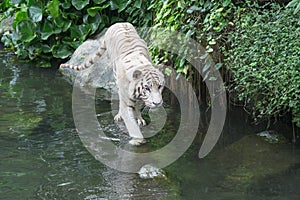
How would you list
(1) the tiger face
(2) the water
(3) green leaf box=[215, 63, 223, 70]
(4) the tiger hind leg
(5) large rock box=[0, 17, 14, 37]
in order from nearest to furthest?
(2) the water → (1) the tiger face → (3) green leaf box=[215, 63, 223, 70] → (4) the tiger hind leg → (5) large rock box=[0, 17, 14, 37]

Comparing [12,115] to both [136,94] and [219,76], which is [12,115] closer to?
[136,94]

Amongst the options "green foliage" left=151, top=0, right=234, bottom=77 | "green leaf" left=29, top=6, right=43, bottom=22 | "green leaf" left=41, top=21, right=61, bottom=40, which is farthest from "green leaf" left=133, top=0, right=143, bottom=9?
"green leaf" left=29, top=6, right=43, bottom=22

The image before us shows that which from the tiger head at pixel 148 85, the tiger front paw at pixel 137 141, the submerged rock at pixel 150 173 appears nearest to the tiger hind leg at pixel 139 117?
the tiger front paw at pixel 137 141

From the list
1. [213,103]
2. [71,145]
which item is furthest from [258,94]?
[71,145]

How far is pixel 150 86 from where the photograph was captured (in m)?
5.40

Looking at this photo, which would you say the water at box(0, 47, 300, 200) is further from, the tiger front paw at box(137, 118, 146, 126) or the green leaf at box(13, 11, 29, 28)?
the green leaf at box(13, 11, 29, 28)

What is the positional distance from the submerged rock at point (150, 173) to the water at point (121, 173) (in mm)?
66

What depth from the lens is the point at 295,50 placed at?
527 cm

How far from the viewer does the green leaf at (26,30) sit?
8.98 m

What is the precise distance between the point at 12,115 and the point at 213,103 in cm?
240

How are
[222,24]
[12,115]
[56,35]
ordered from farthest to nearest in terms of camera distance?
[56,35] → [12,115] → [222,24]

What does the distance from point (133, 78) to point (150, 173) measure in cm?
109

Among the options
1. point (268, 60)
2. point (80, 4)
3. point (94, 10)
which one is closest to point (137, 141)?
point (268, 60)

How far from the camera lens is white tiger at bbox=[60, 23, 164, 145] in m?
5.42
